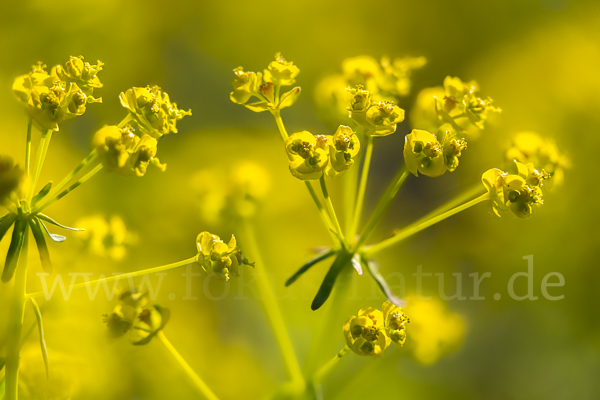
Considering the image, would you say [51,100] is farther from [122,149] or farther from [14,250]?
[14,250]

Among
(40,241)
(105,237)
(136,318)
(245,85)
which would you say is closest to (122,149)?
(40,241)

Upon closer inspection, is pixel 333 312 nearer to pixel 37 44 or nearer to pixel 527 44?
pixel 37 44

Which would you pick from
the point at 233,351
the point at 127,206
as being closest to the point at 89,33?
the point at 127,206

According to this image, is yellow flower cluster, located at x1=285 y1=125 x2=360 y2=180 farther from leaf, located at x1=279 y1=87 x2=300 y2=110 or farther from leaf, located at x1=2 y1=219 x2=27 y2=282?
leaf, located at x1=2 y1=219 x2=27 y2=282

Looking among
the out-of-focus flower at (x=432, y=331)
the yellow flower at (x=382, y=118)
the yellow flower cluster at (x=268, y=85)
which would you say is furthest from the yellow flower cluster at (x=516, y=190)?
the out-of-focus flower at (x=432, y=331)

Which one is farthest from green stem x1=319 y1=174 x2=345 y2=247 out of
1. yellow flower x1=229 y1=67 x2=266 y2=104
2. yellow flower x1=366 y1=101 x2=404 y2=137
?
yellow flower x1=229 y1=67 x2=266 y2=104

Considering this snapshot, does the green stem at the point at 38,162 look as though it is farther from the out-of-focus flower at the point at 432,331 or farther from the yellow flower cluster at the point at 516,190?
the out-of-focus flower at the point at 432,331
